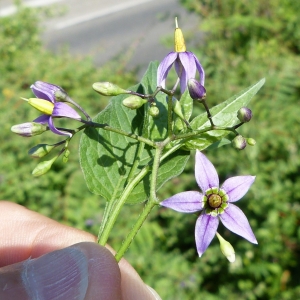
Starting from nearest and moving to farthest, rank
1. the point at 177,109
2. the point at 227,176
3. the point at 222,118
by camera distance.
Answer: the point at 177,109 < the point at 222,118 < the point at 227,176

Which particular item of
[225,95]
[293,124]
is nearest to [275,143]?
[293,124]

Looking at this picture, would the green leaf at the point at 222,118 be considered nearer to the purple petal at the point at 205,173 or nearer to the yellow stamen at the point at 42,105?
the purple petal at the point at 205,173

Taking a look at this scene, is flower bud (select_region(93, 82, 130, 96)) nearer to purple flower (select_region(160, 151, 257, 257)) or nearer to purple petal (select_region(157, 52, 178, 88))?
purple petal (select_region(157, 52, 178, 88))

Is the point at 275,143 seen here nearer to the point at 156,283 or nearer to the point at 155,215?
the point at 155,215

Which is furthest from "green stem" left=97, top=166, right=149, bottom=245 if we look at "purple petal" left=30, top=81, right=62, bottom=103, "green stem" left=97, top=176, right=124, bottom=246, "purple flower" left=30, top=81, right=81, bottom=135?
"purple petal" left=30, top=81, right=62, bottom=103

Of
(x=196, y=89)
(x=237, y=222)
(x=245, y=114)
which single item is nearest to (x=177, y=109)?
(x=196, y=89)

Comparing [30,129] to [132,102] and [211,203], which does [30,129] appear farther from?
[211,203]

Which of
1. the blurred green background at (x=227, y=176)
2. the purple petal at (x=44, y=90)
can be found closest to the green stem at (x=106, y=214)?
the purple petal at (x=44, y=90)
